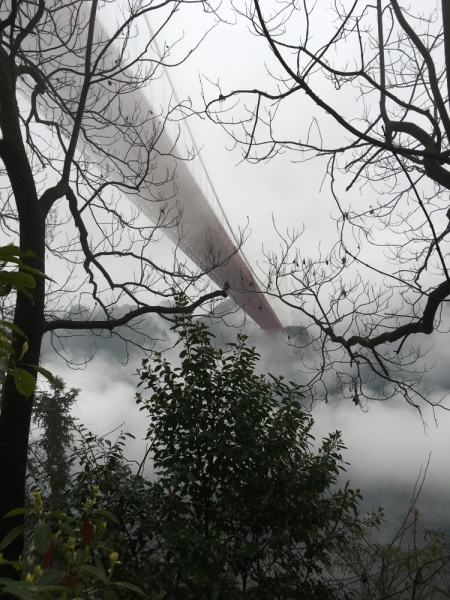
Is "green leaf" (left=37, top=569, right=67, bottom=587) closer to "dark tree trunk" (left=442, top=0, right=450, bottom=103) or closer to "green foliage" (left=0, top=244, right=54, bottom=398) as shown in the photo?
"green foliage" (left=0, top=244, right=54, bottom=398)

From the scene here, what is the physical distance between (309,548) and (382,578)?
639 millimetres

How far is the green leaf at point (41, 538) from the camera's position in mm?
925

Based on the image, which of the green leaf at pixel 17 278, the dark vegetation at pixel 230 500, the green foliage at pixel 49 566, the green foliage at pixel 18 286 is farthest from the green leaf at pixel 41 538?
the dark vegetation at pixel 230 500

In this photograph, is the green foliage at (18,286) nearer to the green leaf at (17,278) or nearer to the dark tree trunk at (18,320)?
the green leaf at (17,278)

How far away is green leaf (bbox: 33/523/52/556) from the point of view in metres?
0.93

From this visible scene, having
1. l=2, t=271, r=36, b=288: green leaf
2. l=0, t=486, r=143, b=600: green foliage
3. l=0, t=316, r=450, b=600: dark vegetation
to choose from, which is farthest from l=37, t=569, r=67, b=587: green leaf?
l=0, t=316, r=450, b=600: dark vegetation

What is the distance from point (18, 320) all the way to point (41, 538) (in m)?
2.88

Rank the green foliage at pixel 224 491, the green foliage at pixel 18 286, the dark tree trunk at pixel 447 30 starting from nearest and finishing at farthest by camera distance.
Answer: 1. the green foliage at pixel 18 286
2. the dark tree trunk at pixel 447 30
3. the green foliage at pixel 224 491

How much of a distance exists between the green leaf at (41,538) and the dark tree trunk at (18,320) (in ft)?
7.25

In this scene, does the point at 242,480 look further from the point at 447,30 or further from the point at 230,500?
the point at 447,30

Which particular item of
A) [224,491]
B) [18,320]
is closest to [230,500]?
[224,491]

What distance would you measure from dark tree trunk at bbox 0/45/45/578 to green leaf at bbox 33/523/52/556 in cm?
221

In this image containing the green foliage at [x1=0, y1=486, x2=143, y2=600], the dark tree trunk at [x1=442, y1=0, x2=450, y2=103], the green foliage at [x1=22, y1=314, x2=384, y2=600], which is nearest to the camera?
the green foliage at [x1=0, y1=486, x2=143, y2=600]

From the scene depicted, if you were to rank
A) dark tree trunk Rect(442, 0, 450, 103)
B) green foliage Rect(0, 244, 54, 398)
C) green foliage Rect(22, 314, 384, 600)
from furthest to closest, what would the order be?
1. green foliage Rect(22, 314, 384, 600)
2. dark tree trunk Rect(442, 0, 450, 103)
3. green foliage Rect(0, 244, 54, 398)
